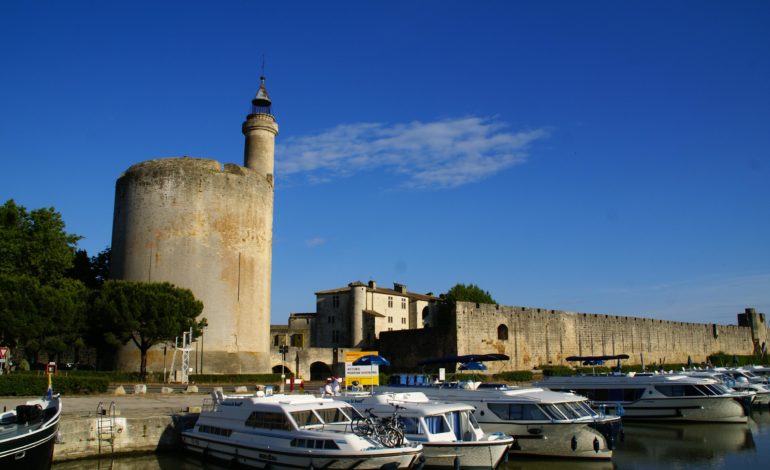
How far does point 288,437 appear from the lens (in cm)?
1458

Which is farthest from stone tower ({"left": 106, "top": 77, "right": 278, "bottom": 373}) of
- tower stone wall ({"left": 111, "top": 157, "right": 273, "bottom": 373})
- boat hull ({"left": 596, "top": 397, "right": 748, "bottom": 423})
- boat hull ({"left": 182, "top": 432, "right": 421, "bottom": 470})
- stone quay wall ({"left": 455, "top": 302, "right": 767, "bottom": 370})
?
boat hull ({"left": 182, "top": 432, "right": 421, "bottom": 470})

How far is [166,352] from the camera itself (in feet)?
123

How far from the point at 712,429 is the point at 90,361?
119 feet

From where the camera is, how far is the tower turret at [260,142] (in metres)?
45.3

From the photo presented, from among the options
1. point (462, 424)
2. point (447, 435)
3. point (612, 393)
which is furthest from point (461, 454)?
point (612, 393)

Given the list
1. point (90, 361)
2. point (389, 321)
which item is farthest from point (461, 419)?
point (389, 321)

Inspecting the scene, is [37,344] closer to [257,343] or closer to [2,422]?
[257,343]

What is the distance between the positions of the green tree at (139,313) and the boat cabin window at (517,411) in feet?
65.0

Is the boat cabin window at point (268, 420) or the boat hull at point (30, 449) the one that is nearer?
the boat hull at point (30, 449)

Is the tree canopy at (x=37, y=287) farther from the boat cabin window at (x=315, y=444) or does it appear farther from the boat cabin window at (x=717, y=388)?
the boat cabin window at (x=717, y=388)

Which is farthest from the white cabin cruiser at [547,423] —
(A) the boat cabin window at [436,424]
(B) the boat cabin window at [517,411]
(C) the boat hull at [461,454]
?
(A) the boat cabin window at [436,424]

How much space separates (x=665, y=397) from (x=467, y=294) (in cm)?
4438

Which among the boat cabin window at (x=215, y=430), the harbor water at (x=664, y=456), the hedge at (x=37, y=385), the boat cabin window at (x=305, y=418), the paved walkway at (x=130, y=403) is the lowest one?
the harbor water at (x=664, y=456)

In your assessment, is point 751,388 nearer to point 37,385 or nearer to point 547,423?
point 547,423
